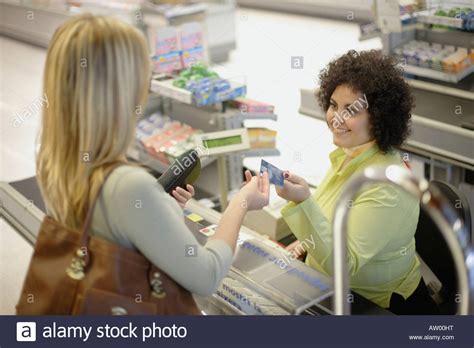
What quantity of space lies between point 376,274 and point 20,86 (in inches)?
267

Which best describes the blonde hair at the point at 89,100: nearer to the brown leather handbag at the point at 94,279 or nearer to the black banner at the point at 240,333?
the brown leather handbag at the point at 94,279

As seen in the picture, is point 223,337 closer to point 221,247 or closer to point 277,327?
point 277,327

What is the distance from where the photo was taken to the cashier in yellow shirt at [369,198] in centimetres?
243

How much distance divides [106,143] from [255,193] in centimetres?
58

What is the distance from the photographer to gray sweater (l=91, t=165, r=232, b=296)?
1644 mm

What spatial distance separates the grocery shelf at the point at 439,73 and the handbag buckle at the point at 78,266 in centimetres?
354

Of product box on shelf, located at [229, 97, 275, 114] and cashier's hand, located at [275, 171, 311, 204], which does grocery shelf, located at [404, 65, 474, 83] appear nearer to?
product box on shelf, located at [229, 97, 275, 114]

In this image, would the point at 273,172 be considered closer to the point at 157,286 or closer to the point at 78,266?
the point at 157,286

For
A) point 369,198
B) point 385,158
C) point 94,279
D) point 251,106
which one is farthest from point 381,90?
point 251,106

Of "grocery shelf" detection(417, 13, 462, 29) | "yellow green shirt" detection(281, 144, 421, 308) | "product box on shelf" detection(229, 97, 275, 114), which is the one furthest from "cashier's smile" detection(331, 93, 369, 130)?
"grocery shelf" detection(417, 13, 462, 29)

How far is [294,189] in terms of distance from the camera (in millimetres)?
2383

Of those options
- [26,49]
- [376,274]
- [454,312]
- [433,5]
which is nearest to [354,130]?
[376,274]

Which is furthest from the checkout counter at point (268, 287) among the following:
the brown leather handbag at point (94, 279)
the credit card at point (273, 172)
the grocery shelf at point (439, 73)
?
the grocery shelf at point (439, 73)

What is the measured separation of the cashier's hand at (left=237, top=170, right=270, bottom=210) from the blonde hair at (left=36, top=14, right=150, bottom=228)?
1.57ft
